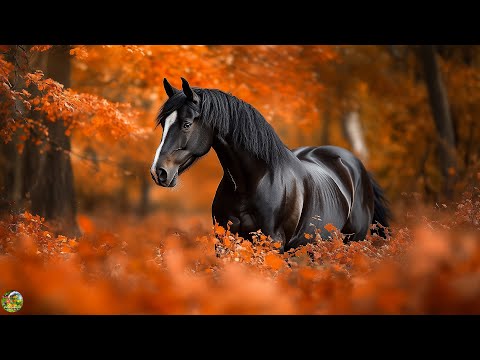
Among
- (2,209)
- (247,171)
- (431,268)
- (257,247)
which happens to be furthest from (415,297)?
(2,209)

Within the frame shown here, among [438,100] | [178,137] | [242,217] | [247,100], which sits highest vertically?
[438,100]

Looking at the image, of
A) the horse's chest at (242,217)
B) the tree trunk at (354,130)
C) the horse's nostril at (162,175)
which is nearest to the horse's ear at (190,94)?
the horse's nostril at (162,175)

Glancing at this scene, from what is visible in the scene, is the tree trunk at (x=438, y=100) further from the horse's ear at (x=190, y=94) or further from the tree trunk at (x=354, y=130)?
the horse's ear at (x=190, y=94)

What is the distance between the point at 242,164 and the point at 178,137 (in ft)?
2.29

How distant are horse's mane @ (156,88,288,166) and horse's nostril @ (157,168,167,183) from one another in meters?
0.45

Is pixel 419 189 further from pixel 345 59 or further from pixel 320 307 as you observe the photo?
pixel 320 307

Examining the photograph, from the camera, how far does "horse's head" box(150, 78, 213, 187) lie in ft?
15.4

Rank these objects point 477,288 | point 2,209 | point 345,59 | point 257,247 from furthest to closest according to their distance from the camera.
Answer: point 345,59, point 2,209, point 257,247, point 477,288

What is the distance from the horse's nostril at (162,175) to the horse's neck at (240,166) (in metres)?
0.63

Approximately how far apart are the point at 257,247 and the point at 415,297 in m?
1.72

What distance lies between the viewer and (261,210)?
5141mm

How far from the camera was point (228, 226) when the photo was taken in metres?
4.98

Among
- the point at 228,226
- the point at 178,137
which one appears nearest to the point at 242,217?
the point at 228,226

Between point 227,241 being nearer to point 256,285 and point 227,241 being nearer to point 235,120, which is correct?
point 235,120
